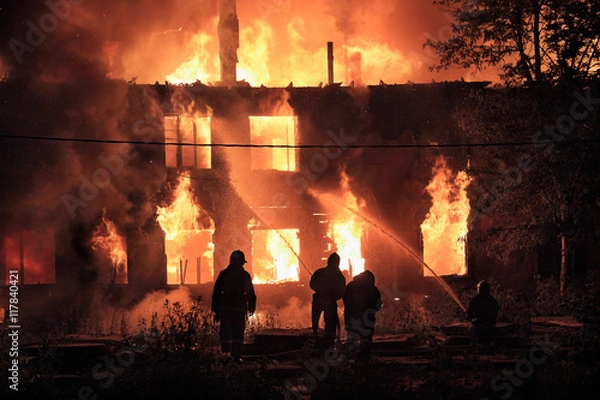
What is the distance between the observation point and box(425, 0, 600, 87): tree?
2152 cm

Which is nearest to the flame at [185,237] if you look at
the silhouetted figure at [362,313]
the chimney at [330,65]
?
the chimney at [330,65]

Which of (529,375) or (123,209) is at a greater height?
(123,209)

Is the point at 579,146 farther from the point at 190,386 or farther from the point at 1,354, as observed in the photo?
the point at 1,354

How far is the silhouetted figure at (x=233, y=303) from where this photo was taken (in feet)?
48.7

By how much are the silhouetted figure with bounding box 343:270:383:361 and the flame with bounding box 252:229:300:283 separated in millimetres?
12158

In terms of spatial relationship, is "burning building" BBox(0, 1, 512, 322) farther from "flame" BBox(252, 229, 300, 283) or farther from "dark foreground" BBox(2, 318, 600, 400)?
"dark foreground" BBox(2, 318, 600, 400)

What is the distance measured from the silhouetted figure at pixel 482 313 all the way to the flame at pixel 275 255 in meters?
11.1

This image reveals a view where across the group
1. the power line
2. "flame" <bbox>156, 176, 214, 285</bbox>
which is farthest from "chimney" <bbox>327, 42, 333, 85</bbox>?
"flame" <bbox>156, 176, 214, 285</bbox>

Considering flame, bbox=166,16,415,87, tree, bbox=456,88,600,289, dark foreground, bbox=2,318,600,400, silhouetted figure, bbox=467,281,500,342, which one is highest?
flame, bbox=166,16,415,87

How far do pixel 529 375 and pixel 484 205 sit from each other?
10.3 metres

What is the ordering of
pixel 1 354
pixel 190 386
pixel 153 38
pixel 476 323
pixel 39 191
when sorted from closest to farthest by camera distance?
pixel 190 386 < pixel 1 354 < pixel 476 323 < pixel 39 191 < pixel 153 38

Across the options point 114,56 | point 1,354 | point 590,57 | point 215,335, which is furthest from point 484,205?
point 114,56

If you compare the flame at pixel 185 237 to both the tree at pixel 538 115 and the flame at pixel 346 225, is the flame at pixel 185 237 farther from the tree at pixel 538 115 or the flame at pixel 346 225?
the tree at pixel 538 115

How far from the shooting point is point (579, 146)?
21047mm
